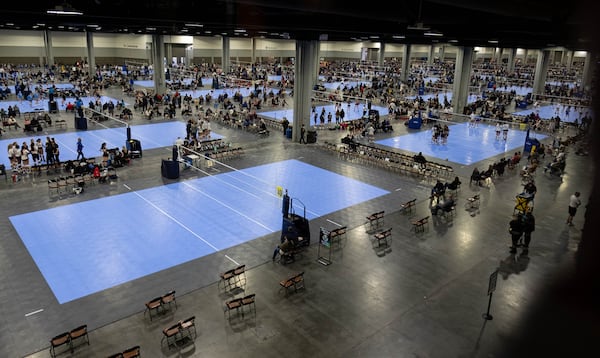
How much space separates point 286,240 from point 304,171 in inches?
457

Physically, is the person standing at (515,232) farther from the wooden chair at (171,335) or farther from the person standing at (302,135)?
the person standing at (302,135)

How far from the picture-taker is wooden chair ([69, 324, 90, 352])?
37.9 feet

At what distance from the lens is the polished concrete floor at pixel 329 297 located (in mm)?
12023

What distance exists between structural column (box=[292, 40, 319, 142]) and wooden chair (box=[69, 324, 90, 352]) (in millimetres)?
25154

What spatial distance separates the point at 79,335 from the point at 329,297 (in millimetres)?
7178

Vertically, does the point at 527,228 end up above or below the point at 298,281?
above

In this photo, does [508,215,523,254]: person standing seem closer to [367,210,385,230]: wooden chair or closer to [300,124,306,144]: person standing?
[367,210,385,230]: wooden chair

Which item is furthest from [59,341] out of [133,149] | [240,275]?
[133,149]

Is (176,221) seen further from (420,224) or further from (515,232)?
(515,232)

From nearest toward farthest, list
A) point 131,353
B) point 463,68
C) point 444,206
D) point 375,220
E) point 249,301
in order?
point 131,353 < point 249,301 < point 375,220 < point 444,206 < point 463,68

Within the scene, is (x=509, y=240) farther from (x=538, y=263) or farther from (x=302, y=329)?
(x=302, y=329)

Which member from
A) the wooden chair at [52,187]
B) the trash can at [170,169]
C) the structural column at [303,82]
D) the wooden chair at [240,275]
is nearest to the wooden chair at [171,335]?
the wooden chair at [240,275]

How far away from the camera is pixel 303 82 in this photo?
34.5 m

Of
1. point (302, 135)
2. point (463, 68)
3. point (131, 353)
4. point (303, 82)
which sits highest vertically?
point (463, 68)
